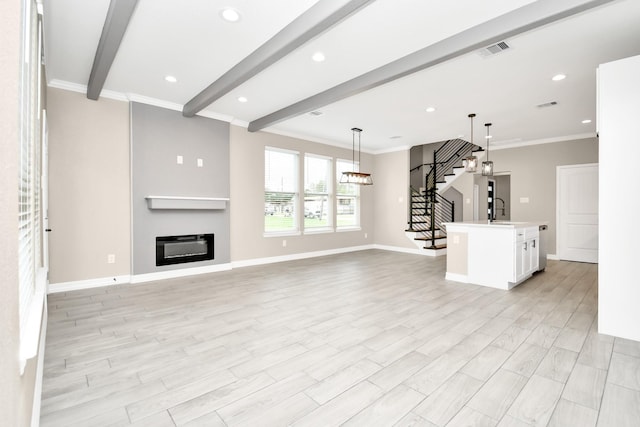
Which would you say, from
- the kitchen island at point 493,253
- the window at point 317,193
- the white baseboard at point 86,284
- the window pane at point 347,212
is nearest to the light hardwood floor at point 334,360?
the white baseboard at point 86,284

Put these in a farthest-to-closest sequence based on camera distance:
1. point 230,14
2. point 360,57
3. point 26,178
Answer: point 360,57, point 230,14, point 26,178

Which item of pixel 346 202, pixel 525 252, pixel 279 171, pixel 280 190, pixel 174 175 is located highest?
pixel 279 171

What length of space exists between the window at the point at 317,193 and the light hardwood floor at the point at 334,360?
3260mm

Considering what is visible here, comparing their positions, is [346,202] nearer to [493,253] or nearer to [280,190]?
[280,190]

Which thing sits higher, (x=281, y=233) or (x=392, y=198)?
(x=392, y=198)

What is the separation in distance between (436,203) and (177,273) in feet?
22.5

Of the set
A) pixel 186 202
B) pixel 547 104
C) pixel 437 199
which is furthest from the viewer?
pixel 437 199

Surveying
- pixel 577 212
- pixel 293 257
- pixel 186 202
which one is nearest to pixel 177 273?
pixel 186 202

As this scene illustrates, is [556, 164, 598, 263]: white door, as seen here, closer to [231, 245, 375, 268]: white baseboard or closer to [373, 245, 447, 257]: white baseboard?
[373, 245, 447, 257]: white baseboard

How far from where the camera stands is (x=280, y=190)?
6.68 metres

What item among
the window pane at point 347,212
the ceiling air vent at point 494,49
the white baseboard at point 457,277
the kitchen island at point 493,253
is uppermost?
the ceiling air vent at point 494,49

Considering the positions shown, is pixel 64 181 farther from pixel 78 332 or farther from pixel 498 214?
pixel 498 214

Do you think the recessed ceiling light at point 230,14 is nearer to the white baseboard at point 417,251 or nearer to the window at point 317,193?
the window at point 317,193

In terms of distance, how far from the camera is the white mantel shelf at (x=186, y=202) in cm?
472
